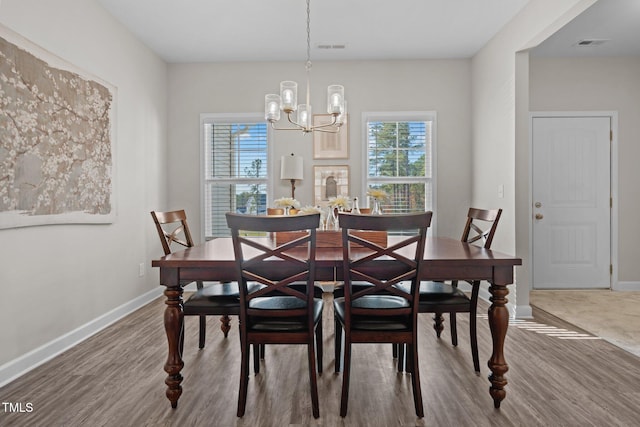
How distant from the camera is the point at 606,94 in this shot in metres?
4.37

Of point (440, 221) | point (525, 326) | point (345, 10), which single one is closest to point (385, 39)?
point (345, 10)

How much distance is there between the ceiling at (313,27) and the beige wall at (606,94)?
96 centimetres

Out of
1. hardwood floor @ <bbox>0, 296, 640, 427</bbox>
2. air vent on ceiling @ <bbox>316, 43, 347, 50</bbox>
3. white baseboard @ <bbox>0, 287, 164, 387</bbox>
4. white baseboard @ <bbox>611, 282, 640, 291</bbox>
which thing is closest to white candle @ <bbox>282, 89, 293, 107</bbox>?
hardwood floor @ <bbox>0, 296, 640, 427</bbox>

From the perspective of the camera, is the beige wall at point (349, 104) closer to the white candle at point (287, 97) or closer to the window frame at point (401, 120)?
the window frame at point (401, 120)

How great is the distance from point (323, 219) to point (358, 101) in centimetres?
240

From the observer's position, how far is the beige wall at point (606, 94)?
433 cm

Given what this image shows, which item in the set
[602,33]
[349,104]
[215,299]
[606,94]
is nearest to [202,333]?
[215,299]

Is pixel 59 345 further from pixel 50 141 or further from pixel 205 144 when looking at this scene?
pixel 205 144

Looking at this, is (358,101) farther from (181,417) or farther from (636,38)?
(181,417)

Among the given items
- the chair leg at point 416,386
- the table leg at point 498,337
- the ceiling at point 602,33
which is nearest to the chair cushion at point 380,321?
the chair leg at point 416,386

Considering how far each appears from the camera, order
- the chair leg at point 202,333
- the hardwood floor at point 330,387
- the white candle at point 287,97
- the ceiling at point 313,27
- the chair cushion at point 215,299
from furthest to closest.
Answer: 1. the ceiling at point 313,27
2. the chair leg at point 202,333
3. the white candle at point 287,97
4. the chair cushion at point 215,299
5. the hardwood floor at point 330,387

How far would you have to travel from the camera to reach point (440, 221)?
4500mm

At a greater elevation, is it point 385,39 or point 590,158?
point 385,39

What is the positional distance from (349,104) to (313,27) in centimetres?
106
